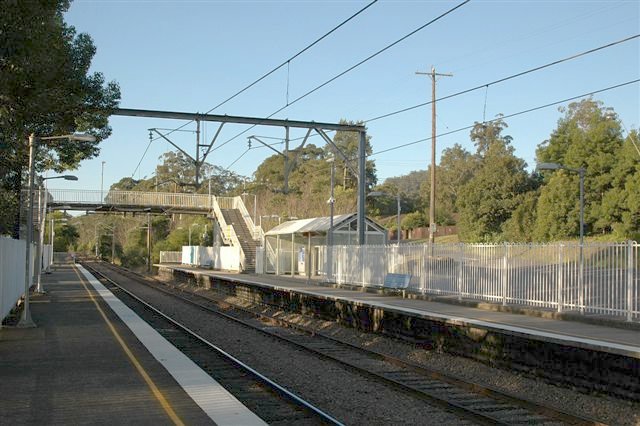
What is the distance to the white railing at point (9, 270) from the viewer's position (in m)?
17.5

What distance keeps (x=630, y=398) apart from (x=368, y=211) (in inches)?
2815

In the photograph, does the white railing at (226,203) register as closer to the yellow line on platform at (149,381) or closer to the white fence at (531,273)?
the white fence at (531,273)

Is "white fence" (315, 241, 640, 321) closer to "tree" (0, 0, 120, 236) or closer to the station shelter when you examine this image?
the station shelter

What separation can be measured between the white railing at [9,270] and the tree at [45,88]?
118 inches

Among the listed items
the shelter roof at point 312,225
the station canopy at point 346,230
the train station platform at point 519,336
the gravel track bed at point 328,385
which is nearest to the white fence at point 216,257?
the shelter roof at point 312,225

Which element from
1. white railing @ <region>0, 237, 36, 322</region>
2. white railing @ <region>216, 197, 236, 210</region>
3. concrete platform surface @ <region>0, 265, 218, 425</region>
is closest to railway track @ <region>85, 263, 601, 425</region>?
concrete platform surface @ <region>0, 265, 218, 425</region>

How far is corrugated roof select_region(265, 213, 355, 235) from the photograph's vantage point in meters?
37.1

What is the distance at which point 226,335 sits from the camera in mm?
19734

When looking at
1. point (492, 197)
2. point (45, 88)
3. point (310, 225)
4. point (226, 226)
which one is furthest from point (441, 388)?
point (492, 197)

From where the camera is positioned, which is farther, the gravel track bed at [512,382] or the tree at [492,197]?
the tree at [492,197]

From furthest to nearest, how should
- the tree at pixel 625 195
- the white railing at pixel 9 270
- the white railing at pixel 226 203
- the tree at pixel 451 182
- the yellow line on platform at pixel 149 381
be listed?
the tree at pixel 451 182, the white railing at pixel 226 203, the tree at pixel 625 195, the white railing at pixel 9 270, the yellow line on platform at pixel 149 381

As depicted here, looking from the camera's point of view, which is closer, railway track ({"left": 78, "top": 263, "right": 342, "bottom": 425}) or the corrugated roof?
railway track ({"left": 78, "top": 263, "right": 342, "bottom": 425})

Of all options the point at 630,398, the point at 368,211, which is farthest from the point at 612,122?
the point at 630,398

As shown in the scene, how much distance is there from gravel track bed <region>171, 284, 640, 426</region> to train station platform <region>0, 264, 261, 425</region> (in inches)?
144
